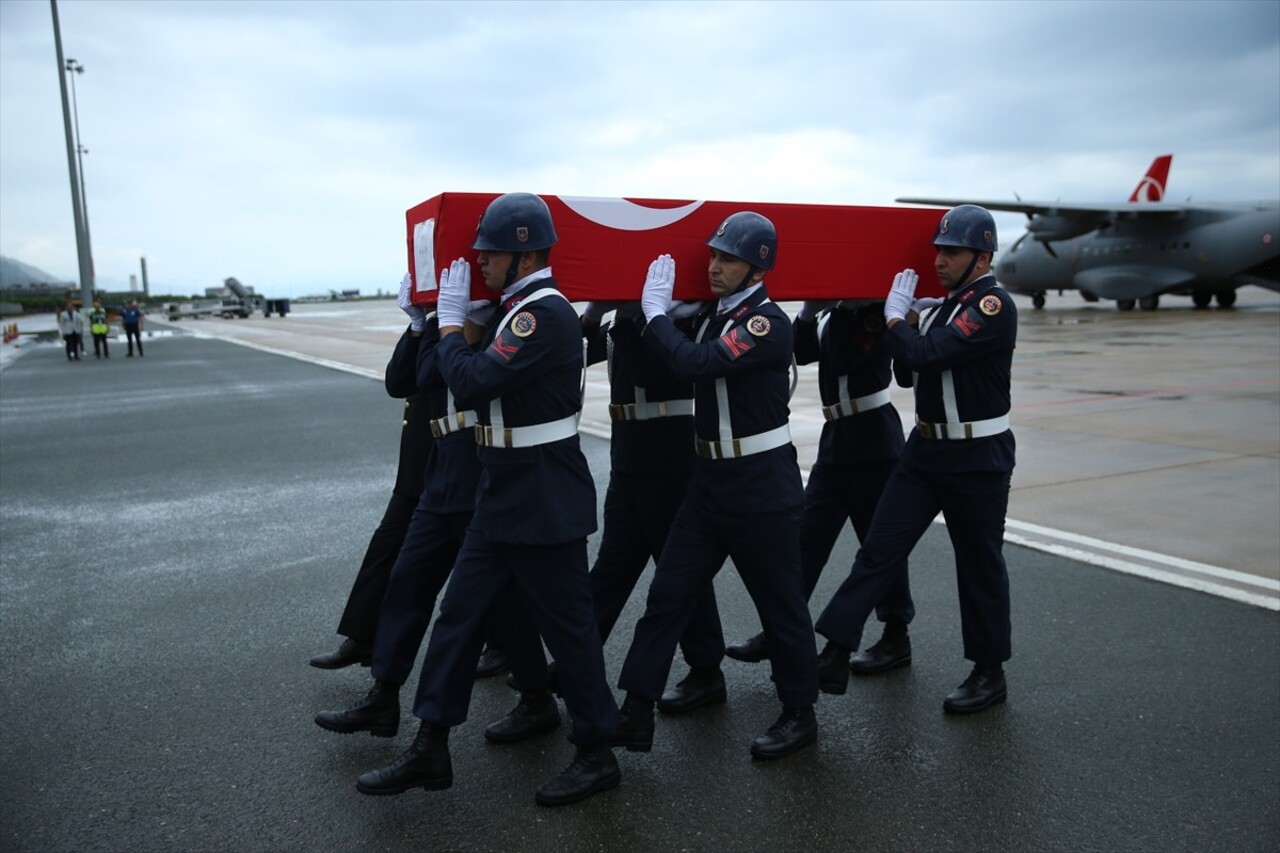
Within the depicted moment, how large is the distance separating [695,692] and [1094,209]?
94.3 feet

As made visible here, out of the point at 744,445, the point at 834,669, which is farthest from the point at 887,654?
the point at 744,445

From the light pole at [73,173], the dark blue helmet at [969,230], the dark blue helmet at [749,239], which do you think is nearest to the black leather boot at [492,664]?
the dark blue helmet at [749,239]

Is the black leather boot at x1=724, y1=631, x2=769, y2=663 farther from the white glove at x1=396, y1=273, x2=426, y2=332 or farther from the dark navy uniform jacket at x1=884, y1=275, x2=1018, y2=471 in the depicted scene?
the white glove at x1=396, y1=273, x2=426, y2=332

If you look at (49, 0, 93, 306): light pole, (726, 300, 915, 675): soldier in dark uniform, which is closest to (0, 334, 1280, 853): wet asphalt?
(726, 300, 915, 675): soldier in dark uniform

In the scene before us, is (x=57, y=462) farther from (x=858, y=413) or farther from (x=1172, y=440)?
(x=1172, y=440)

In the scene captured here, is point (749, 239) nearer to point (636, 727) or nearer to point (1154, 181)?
point (636, 727)

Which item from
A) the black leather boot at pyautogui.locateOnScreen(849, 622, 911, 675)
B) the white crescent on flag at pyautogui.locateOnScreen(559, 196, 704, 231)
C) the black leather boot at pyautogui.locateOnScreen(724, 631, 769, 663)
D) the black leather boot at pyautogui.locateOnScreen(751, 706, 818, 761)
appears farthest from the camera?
the black leather boot at pyautogui.locateOnScreen(724, 631, 769, 663)

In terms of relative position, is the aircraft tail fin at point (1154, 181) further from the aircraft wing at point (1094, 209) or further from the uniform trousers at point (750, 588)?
the uniform trousers at point (750, 588)

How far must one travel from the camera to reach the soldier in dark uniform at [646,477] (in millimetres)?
4188

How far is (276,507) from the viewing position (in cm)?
816

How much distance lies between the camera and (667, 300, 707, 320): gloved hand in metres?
4.03

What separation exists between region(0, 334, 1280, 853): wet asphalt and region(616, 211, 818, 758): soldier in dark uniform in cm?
21

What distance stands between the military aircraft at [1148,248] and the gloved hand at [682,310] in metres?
26.8

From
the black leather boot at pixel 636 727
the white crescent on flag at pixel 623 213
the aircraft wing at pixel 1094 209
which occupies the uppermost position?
the aircraft wing at pixel 1094 209
